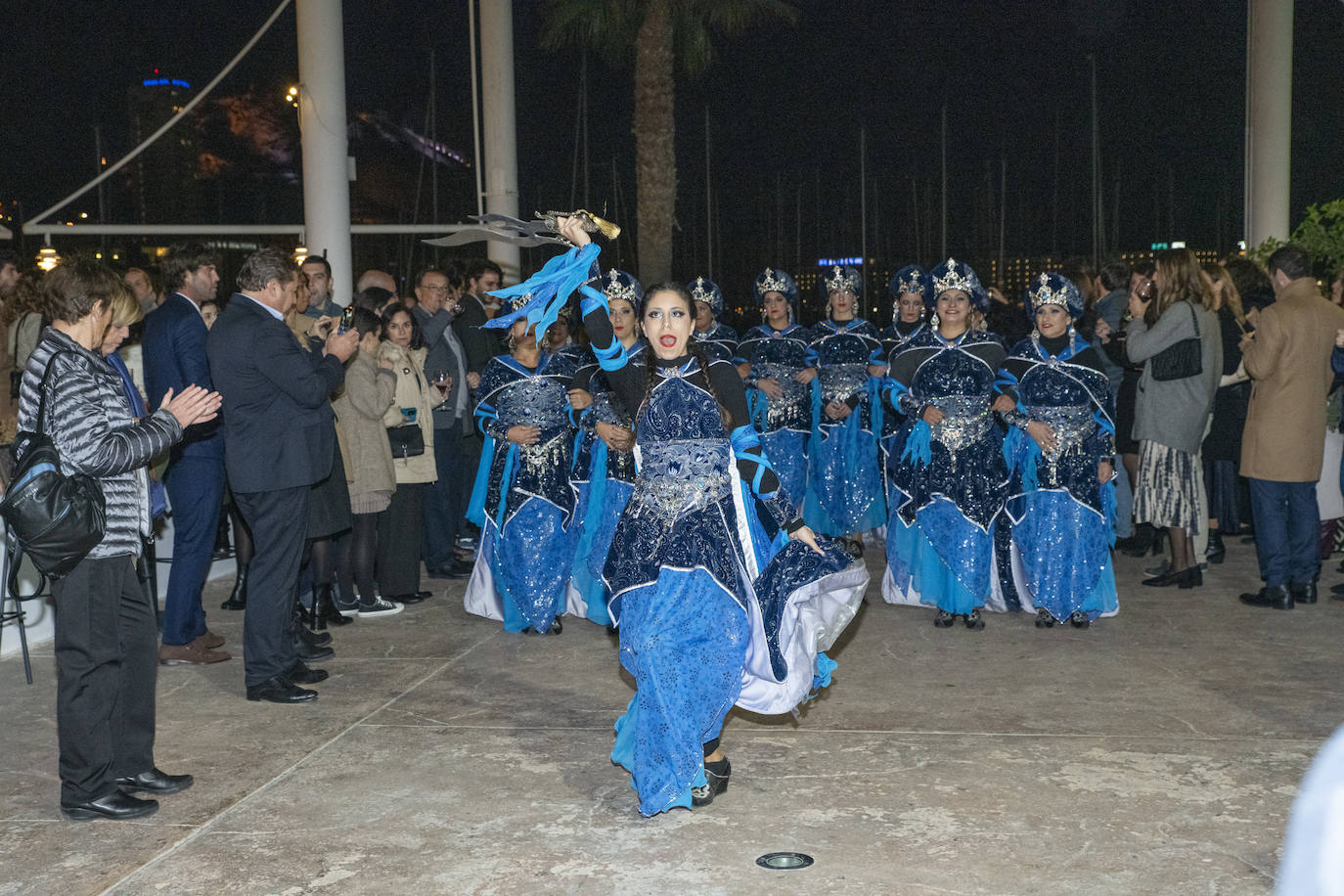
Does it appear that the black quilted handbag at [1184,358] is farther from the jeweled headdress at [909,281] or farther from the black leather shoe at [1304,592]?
the jeweled headdress at [909,281]

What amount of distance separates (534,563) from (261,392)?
1828 millimetres

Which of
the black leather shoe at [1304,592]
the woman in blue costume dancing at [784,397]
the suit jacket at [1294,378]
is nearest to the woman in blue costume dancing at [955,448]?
the suit jacket at [1294,378]

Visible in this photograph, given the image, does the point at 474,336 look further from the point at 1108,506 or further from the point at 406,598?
the point at 1108,506

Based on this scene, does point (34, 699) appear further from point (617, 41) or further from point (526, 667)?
point (617, 41)

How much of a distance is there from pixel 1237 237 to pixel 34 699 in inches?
626

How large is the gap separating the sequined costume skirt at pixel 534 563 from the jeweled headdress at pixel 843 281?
307 centimetres

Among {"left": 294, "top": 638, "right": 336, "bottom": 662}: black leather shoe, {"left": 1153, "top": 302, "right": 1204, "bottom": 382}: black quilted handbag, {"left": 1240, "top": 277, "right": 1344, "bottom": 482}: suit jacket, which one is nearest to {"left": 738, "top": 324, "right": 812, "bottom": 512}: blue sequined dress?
{"left": 1153, "top": 302, "right": 1204, "bottom": 382}: black quilted handbag

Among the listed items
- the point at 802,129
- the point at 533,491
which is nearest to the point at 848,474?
the point at 533,491

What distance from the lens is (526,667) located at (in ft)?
19.5

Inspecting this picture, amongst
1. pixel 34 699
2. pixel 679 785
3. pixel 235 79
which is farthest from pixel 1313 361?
pixel 235 79

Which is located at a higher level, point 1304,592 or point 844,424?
A: point 844,424

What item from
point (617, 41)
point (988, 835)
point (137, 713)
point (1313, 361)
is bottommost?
point (988, 835)

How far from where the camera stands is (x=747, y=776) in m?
4.43

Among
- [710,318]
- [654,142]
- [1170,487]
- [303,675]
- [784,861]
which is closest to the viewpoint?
[784,861]
